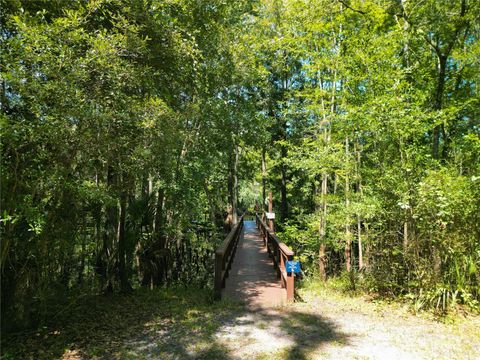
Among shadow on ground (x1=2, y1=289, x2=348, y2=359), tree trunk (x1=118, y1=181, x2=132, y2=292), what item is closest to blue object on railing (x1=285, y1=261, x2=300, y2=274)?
shadow on ground (x1=2, y1=289, x2=348, y2=359)

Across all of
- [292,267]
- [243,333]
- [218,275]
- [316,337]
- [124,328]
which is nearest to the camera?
[316,337]

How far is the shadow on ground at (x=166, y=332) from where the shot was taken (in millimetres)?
3547

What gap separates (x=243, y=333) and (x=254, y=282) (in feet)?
8.64

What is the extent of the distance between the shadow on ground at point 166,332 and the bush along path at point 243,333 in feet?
0.04

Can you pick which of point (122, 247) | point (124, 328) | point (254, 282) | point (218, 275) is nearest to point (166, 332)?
point (124, 328)

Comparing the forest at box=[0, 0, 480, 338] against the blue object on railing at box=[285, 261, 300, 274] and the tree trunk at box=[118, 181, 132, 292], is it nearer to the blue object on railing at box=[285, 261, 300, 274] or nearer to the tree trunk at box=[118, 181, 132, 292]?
the tree trunk at box=[118, 181, 132, 292]

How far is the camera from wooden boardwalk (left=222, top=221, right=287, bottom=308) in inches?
218

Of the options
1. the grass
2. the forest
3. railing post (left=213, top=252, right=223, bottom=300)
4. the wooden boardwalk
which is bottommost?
the grass

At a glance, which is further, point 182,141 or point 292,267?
point 182,141

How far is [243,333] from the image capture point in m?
4.08

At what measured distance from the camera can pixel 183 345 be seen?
12.3 feet

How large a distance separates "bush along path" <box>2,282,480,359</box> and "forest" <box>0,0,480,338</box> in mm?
432

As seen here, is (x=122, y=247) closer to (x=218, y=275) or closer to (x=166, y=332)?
(x=218, y=275)

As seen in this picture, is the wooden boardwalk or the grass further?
the wooden boardwalk
